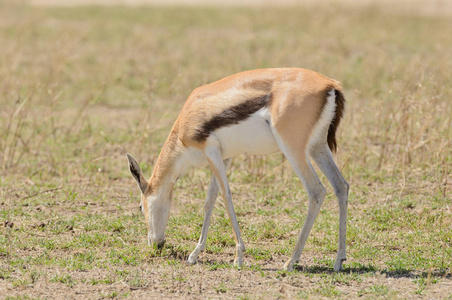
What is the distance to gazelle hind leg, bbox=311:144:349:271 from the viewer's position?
5438mm

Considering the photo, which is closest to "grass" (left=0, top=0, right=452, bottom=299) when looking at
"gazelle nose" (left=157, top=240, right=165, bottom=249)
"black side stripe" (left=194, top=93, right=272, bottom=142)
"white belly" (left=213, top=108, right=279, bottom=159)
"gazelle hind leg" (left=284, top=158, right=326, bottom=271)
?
"gazelle nose" (left=157, top=240, right=165, bottom=249)

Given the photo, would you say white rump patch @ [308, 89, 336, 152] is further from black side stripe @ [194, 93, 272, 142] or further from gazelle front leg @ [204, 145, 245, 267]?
gazelle front leg @ [204, 145, 245, 267]

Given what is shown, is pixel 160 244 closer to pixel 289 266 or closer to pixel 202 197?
pixel 289 266

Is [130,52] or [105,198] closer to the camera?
[105,198]

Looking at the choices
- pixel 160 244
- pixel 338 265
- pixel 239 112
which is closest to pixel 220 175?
pixel 239 112

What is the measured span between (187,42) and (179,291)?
12964 millimetres

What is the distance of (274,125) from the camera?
206 inches

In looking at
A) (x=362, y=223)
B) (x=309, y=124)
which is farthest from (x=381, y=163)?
(x=309, y=124)

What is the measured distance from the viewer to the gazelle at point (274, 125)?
5.26 m

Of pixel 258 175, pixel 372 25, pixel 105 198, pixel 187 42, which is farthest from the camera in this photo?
pixel 372 25

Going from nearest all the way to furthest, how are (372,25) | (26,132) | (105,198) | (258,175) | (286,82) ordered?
(286,82)
(105,198)
(258,175)
(26,132)
(372,25)

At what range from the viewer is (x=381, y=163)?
8.48 m

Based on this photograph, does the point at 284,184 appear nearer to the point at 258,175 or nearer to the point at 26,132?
the point at 258,175

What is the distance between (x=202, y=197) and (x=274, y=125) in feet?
8.76
